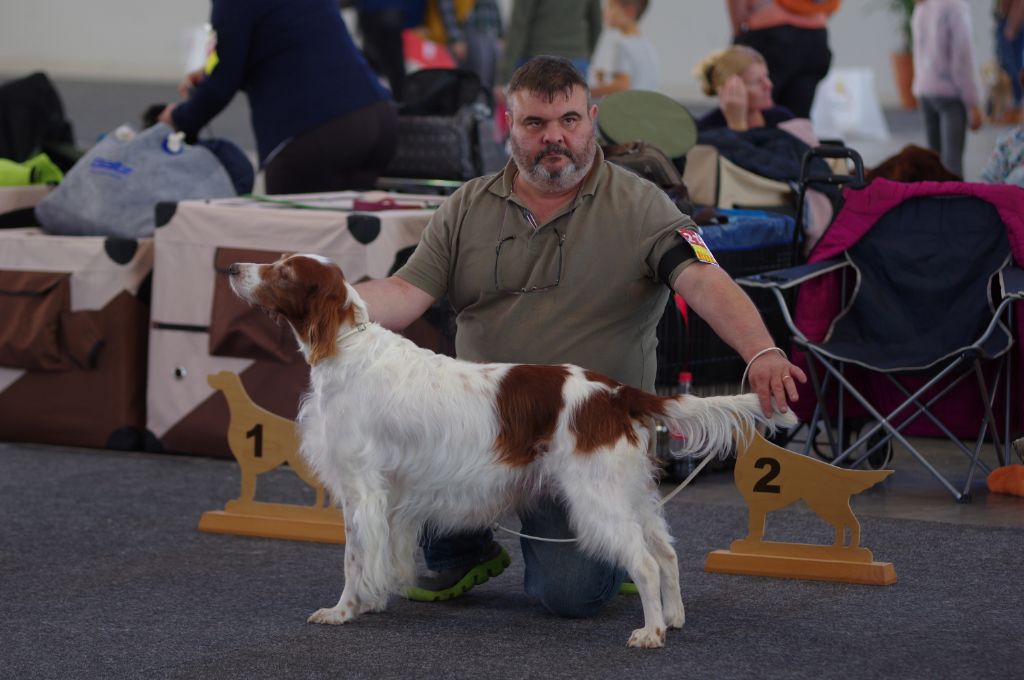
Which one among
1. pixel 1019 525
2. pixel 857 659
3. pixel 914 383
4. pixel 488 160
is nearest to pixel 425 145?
pixel 488 160

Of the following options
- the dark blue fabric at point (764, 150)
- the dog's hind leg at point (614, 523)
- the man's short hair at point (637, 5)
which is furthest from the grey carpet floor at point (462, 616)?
the man's short hair at point (637, 5)

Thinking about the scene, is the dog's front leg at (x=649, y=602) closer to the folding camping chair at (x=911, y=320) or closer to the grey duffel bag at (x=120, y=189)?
the folding camping chair at (x=911, y=320)

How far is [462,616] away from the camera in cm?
309

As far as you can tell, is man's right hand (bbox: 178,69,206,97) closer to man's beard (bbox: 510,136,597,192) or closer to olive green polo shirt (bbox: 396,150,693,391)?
olive green polo shirt (bbox: 396,150,693,391)

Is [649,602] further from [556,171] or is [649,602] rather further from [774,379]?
[556,171]

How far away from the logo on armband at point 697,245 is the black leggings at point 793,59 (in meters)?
4.09

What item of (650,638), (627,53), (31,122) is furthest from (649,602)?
(627,53)

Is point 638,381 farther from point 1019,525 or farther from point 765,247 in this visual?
point 765,247

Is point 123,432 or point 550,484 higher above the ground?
point 550,484

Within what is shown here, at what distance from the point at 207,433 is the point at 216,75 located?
1.23m

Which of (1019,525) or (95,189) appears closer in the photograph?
(1019,525)

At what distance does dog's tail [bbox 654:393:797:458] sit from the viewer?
110 inches

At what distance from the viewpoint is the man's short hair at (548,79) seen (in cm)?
297

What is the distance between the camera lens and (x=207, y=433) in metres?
4.66
